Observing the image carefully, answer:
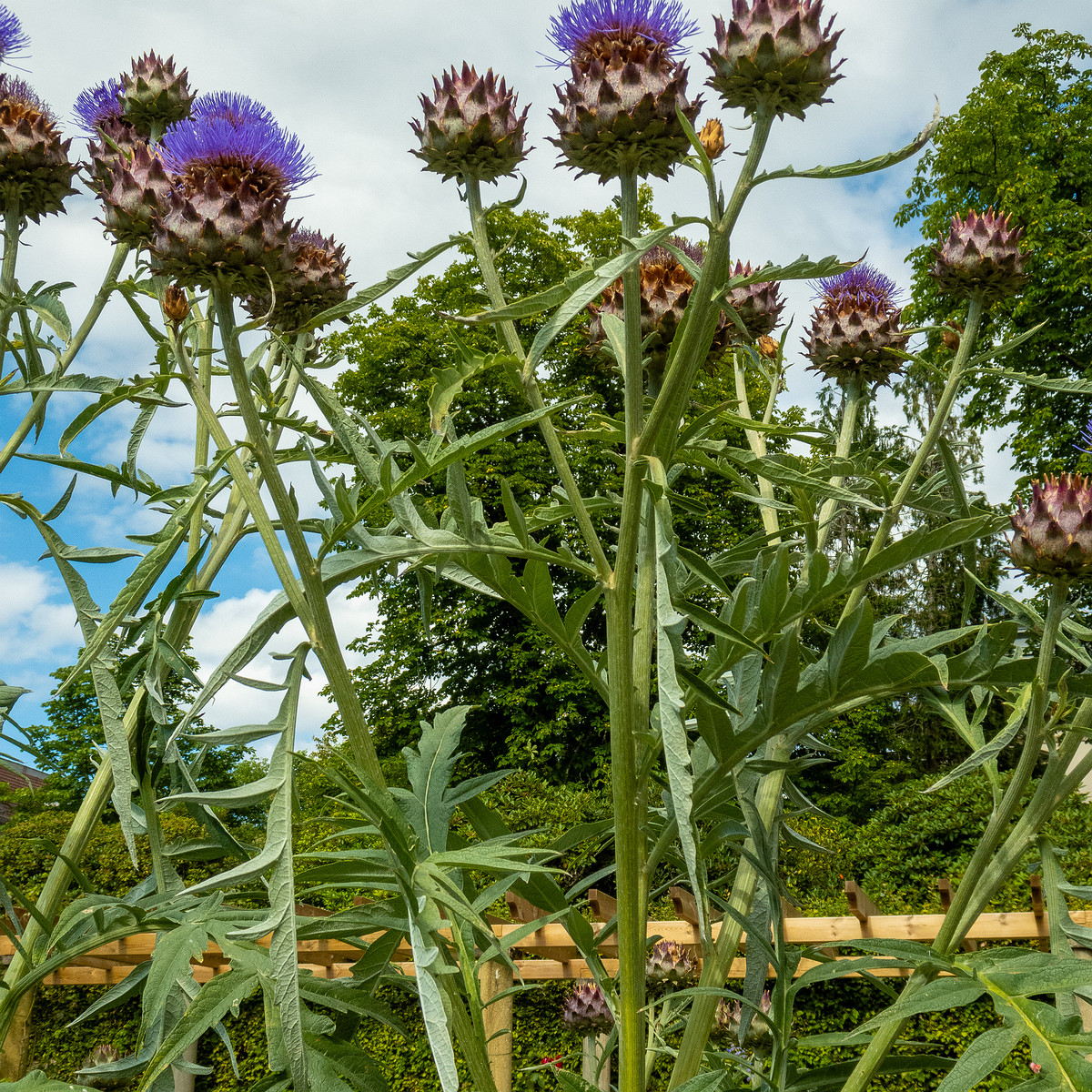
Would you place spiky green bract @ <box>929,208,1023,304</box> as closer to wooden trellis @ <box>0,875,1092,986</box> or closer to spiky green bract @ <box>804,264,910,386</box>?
spiky green bract @ <box>804,264,910,386</box>

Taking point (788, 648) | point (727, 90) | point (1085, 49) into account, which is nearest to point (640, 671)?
point (788, 648)

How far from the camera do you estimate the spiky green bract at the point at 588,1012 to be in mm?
3252

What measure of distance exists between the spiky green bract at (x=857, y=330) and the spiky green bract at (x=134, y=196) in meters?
1.32

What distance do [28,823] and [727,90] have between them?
10.0m

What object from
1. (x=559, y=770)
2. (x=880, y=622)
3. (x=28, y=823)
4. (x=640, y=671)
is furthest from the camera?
(x=559, y=770)

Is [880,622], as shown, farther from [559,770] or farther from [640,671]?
[559,770]

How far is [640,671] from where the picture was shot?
4.18 feet

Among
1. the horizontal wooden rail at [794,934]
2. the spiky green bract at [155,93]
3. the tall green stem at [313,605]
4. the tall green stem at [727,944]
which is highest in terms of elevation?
the spiky green bract at [155,93]

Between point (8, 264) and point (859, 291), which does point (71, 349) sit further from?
point (859, 291)

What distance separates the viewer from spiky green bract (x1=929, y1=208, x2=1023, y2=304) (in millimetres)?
2078

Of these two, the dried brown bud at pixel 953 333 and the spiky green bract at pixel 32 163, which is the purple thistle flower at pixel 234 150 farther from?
the dried brown bud at pixel 953 333

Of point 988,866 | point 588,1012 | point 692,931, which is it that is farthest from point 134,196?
point 692,931

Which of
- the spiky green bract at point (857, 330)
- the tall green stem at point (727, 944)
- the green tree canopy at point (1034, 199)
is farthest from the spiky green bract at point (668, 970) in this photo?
the green tree canopy at point (1034, 199)

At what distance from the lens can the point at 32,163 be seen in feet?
7.43
